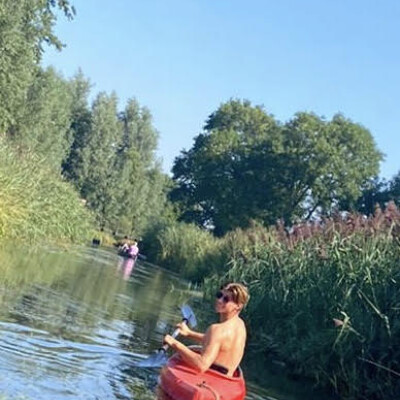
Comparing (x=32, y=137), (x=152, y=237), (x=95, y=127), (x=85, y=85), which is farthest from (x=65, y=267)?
(x=85, y=85)

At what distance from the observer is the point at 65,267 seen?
23.7 metres

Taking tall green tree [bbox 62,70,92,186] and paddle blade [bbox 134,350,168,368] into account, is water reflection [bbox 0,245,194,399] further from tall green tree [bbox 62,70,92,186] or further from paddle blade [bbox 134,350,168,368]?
tall green tree [bbox 62,70,92,186]

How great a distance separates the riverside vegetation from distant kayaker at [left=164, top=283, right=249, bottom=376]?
3.25 m

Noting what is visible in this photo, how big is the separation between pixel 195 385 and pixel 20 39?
2480cm

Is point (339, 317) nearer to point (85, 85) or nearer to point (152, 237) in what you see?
point (152, 237)

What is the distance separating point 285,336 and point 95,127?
5424 cm

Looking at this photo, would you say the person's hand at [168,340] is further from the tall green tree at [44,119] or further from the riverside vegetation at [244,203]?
the tall green tree at [44,119]

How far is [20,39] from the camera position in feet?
102

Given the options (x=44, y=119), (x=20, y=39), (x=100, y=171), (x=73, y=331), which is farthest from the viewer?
(x=100, y=171)

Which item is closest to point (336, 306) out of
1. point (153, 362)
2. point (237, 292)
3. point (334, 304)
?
point (334, 304)

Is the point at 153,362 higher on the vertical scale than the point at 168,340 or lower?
lower

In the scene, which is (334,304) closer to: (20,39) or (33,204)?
(33,204)

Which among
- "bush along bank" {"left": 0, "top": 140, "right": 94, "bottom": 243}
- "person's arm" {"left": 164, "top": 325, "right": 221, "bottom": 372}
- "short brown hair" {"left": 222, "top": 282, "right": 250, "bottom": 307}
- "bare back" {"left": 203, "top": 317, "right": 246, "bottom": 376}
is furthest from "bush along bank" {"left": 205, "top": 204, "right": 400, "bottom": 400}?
"bush along bank" {"left": 0, "top": 140, "right": 94, "bottom": 243}

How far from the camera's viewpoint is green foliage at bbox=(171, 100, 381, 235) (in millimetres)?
56500
